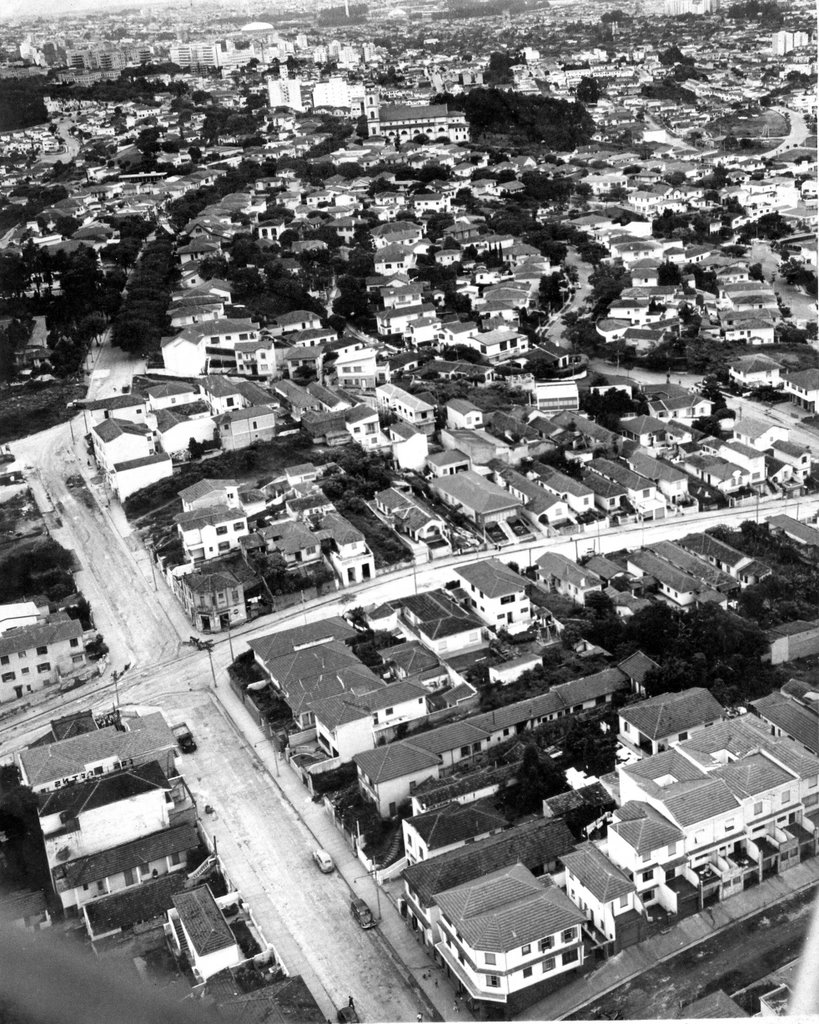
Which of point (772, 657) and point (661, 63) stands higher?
point (661, 63)

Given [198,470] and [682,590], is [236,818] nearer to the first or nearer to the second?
[682,590]

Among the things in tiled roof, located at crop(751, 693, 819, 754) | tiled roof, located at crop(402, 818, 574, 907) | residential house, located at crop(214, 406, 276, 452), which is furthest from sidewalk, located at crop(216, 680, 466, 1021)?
residential house, located at crop(214, 406, 276, 452)

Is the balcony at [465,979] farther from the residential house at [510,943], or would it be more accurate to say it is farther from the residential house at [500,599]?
the residential house at [500,599]

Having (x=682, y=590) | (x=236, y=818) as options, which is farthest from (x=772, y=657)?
(x=236, y=818)

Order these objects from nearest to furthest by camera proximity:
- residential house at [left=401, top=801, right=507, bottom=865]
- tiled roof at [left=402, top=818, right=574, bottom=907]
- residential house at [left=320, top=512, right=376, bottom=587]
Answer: tiled roof at [left=402, top=818, right=574, bottom=907], residential house at [left=401, top=801, right=507, bottom=865], residential house at [left=320, top=512, right=376, bottom=587]

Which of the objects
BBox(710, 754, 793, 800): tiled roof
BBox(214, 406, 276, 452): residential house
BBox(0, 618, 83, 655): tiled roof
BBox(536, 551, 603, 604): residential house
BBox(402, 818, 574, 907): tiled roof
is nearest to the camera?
BBox(402, 818, 574, 907): tiled roof

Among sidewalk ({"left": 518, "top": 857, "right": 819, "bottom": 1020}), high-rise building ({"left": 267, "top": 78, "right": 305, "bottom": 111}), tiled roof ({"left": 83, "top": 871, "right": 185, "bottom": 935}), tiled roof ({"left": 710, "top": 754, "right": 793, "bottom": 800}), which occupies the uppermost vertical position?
high-rise building ({"left": 267, "top": 78, "right": 305, "bottom": 111})

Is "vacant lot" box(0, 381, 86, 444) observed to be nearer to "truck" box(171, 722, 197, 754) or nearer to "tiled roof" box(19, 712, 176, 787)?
"truck" box(171, 722, 197, 754)
